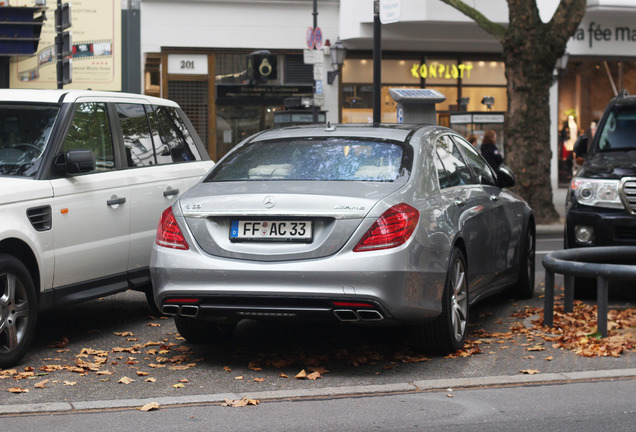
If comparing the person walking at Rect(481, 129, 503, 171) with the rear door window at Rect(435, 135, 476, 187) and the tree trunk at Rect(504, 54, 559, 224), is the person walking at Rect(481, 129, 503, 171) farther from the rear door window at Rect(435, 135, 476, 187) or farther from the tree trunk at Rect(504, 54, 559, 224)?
the rear door window at Rect(435, 135, 476, 187)

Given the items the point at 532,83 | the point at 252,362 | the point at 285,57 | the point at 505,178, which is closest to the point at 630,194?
the point at 505,178

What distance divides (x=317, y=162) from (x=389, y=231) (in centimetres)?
97

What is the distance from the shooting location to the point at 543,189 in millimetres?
19031

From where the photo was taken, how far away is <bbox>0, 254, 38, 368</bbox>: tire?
650cm

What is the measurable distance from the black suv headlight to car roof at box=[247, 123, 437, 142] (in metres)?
2.08

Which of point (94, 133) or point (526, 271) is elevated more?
point (94, 133)

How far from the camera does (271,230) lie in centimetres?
627

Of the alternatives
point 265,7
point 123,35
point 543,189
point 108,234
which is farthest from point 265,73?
point 108,234

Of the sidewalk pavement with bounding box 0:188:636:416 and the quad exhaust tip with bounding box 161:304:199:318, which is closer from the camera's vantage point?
the sidewalk pavement with bounding box 0:188:636:416

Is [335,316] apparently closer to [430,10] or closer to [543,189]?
[543,189]

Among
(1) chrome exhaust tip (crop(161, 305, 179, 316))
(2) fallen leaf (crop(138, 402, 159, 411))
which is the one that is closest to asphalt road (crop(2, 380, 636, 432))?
(2) fallen leaf (crop(138, 402, 159, 411))

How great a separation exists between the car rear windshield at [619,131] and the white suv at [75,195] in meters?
4.21

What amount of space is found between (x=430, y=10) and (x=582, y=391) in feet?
72.7

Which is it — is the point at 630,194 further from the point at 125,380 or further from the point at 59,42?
the point at 59,42
